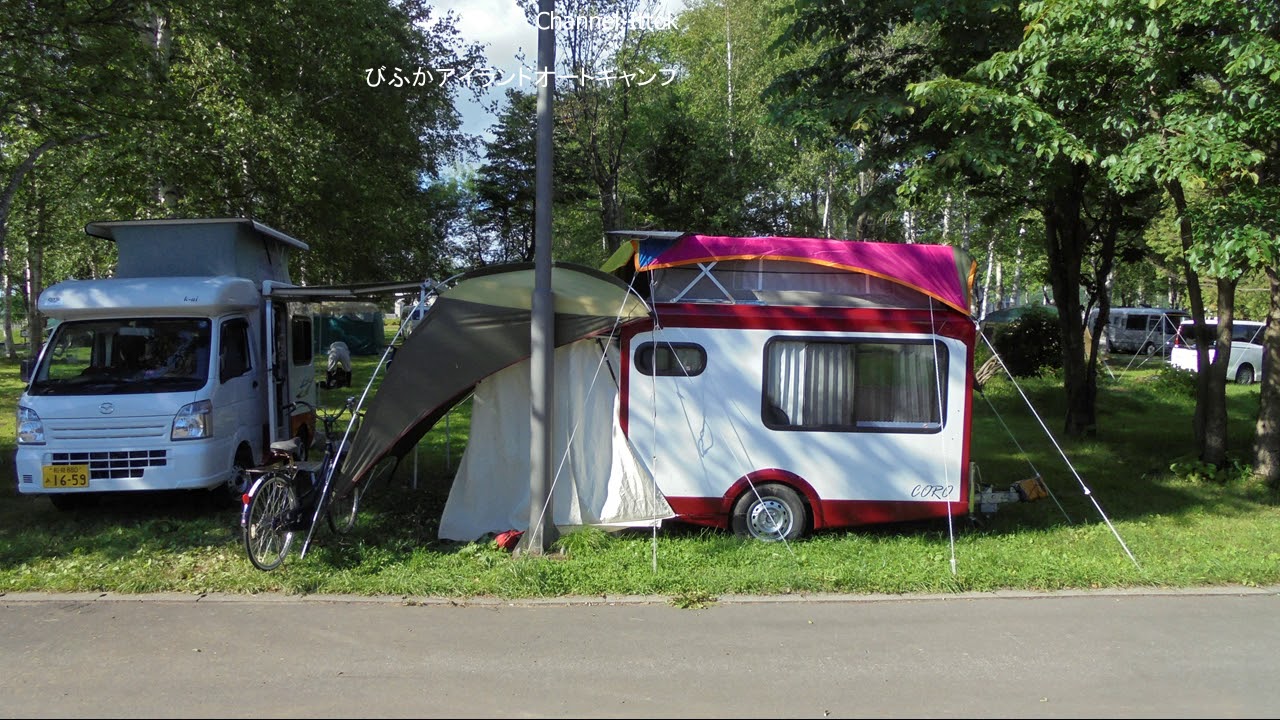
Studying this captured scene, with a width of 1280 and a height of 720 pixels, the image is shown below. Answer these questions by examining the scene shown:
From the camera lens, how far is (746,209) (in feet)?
63.9

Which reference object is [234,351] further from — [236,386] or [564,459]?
[564,459]

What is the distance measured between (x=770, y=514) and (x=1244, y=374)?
2080cm

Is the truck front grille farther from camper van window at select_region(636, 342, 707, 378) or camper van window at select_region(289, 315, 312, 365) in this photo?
camper van window at select_region(636, 342, 707, 378)

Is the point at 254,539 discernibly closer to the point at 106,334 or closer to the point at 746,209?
the point at 106,334

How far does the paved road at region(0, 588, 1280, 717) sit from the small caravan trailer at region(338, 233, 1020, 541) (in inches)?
54.7

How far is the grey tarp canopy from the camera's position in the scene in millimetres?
7195

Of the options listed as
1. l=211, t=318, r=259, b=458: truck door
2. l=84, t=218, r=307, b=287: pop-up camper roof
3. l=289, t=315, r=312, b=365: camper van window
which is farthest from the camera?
l=289, t=315, r=312, b=365: camper van window

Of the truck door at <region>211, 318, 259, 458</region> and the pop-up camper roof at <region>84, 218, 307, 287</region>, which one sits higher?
the pop-up camper roof at <region>84, 218, 307, 287</region>

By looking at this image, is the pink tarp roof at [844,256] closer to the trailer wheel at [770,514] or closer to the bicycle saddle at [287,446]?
the trailer wheel at [770,514]

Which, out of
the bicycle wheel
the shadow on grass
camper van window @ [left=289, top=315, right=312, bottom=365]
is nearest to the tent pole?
the bicycle wheel

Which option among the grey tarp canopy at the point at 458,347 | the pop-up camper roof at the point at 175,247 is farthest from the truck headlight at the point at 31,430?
the grey tarp canopy at the point at 458,347

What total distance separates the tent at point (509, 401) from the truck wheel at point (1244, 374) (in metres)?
21.4

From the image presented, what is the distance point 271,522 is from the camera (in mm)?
6809

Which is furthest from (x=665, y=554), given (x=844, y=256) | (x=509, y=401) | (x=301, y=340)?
(x=301, y=340)
